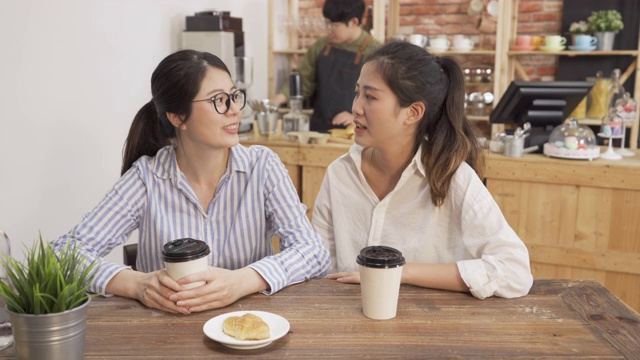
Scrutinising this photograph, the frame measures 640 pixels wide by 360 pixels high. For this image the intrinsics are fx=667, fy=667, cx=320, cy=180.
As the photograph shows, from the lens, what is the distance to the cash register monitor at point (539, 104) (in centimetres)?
325

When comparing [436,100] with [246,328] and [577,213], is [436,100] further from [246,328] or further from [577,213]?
[577,213]

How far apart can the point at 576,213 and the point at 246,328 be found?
2.34 meters

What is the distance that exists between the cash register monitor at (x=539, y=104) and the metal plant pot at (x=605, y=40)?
1.90 meters

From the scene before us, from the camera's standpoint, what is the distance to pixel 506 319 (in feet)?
4.52

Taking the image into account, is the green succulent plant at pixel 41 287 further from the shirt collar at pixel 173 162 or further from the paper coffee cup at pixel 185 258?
the shirt collar at pixel 173 162

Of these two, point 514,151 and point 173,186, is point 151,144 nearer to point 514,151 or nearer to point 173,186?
point 173,186

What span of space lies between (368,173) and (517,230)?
154 cm

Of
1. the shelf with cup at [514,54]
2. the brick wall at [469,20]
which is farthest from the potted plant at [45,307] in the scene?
the brick wall at [469,20]

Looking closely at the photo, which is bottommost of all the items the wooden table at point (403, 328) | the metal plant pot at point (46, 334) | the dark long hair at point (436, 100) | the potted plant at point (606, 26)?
the wooden table at point (403, 328)

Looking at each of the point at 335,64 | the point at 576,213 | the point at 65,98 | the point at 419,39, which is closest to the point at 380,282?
the point at 576,213

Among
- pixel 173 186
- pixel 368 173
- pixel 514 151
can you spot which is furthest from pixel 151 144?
pixel 514 151

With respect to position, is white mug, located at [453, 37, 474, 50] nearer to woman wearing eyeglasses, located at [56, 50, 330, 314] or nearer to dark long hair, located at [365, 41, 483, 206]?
dark long hair, located at [365, 41, 483, 206]

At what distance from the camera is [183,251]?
53.9 inches

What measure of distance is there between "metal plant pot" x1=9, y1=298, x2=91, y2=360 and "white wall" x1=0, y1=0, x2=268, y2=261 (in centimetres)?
181
